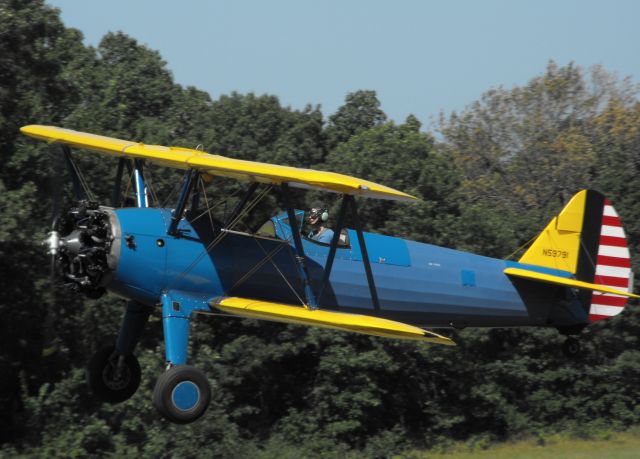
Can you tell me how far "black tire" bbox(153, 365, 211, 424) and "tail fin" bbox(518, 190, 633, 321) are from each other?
5.62m

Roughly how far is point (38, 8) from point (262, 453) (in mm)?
9309

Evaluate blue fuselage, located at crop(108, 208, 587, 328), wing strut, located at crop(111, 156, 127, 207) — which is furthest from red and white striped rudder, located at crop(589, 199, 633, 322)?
wing strut, located at crop(111, 156, 127, 207)

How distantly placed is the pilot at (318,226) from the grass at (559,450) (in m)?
10.3

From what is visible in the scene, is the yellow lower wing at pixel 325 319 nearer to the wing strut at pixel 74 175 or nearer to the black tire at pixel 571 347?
the wing strut at pixel 74 175

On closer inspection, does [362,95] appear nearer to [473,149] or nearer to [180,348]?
[473,149]

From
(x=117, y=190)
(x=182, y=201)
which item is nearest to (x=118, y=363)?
(x=117, y=190)

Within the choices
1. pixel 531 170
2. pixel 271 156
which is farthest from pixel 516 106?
pixel 271 156

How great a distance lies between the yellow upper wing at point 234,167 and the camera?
33.7ft

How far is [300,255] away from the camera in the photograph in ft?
37.3

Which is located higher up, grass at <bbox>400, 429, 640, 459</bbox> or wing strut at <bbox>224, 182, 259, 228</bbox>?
wing strut at <bbox>224, 182, 259, 228</bbox>

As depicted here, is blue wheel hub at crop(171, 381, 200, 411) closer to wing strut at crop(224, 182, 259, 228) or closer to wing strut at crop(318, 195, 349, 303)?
wing strut at crop(318, 195, 349, 303)

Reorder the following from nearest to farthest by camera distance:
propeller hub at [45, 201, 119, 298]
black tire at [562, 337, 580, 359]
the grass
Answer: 1. propeller hub at [45, 201, 119, 298]
2. black tire at [562, 337, 580, 359]
3. the grass

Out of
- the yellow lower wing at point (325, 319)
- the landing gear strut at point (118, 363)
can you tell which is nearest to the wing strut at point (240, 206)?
the yellow lower wing at point (325, 319)

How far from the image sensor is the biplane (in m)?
10.6
